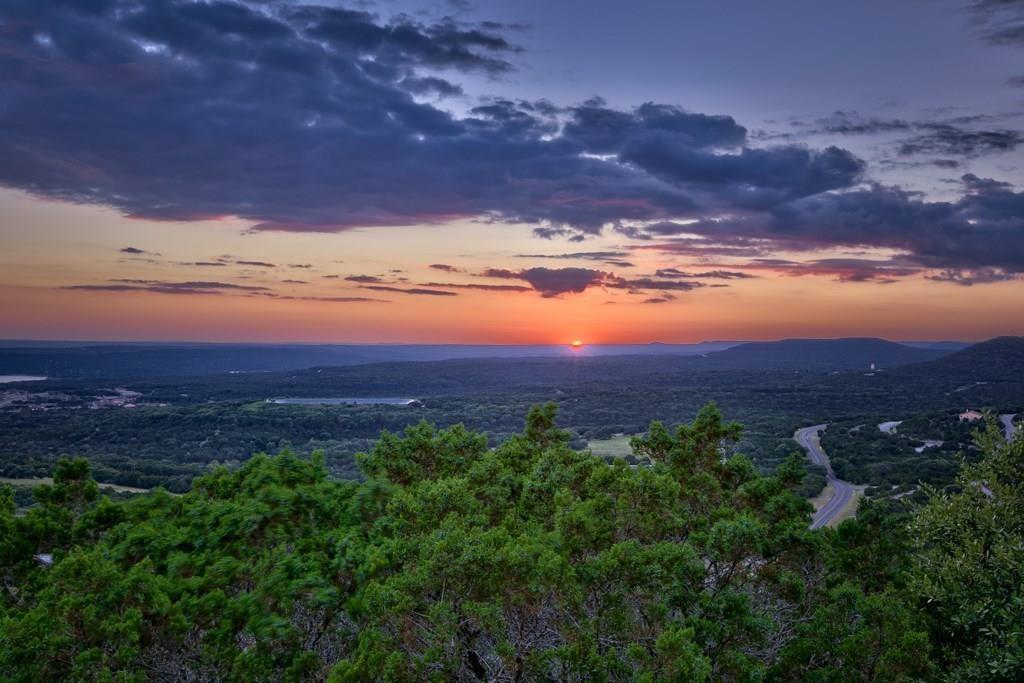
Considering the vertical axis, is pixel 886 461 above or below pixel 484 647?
below

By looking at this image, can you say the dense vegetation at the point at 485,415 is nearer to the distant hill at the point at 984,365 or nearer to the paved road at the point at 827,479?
the distant hill at the point at 984,365

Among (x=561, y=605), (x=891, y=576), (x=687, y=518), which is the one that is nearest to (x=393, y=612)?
(x=561, y=605)

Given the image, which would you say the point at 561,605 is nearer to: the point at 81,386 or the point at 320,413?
the point at 320,413

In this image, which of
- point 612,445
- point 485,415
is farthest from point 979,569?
point 485,415

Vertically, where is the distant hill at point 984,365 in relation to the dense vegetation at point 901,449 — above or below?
above

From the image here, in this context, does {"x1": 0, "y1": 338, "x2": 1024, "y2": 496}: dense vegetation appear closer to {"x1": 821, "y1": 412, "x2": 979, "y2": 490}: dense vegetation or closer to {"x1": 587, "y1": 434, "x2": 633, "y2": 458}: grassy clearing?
{"x1": 821, "y1": 412, "x2": 979, "y2": 490}: dense vegetation

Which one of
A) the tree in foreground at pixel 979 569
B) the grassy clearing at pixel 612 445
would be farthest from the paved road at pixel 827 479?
the grassy clearing at pixel 612 445
